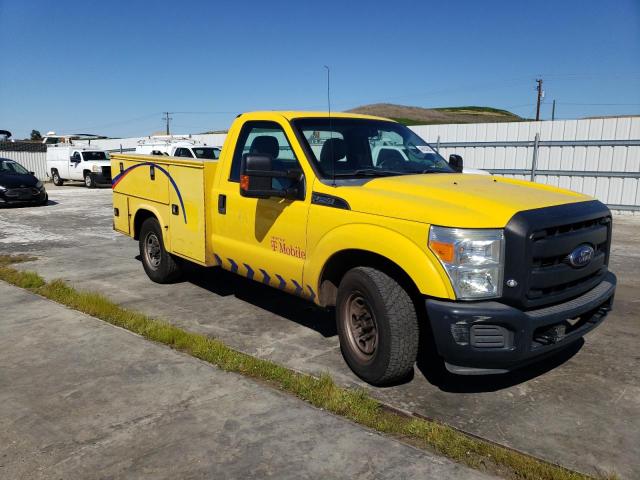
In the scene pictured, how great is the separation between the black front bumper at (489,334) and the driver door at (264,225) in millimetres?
1426

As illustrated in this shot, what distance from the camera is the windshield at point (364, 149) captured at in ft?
14.7

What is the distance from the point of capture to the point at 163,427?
3289mm

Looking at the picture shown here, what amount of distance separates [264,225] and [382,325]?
1.59 meters

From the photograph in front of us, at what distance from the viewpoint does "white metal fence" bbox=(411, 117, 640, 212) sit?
14328 mm

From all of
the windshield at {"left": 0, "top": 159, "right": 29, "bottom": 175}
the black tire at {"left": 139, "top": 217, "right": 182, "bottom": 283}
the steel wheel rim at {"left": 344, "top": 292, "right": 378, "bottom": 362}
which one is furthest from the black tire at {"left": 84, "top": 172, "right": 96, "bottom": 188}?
the steel wheel rim at {"left": 344, "top": 292, "right": 378, "bottom": 362}

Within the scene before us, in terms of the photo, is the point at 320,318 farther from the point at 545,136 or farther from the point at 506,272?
the point at 545,136

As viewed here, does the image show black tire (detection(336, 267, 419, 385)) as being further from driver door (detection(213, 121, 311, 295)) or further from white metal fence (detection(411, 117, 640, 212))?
white metal fence (detection(411, 117, 640, 212))

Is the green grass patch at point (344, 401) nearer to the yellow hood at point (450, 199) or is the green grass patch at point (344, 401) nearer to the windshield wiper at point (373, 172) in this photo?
the yellow hood at point (450, 199)

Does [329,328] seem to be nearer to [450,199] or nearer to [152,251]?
[450,199]

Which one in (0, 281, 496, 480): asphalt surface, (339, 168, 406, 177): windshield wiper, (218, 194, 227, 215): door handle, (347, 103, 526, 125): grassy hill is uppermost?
(347, 103, 526, 125): grassy hill

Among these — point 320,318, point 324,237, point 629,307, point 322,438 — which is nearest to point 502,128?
point 629,307

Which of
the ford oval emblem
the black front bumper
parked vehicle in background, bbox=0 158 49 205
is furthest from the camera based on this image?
parked vehicle in background, bbox=0 158 49 205

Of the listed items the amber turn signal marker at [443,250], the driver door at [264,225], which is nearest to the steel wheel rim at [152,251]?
the driver door at [264,225]

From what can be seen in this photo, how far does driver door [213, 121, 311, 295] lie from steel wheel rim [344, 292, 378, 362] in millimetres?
511
